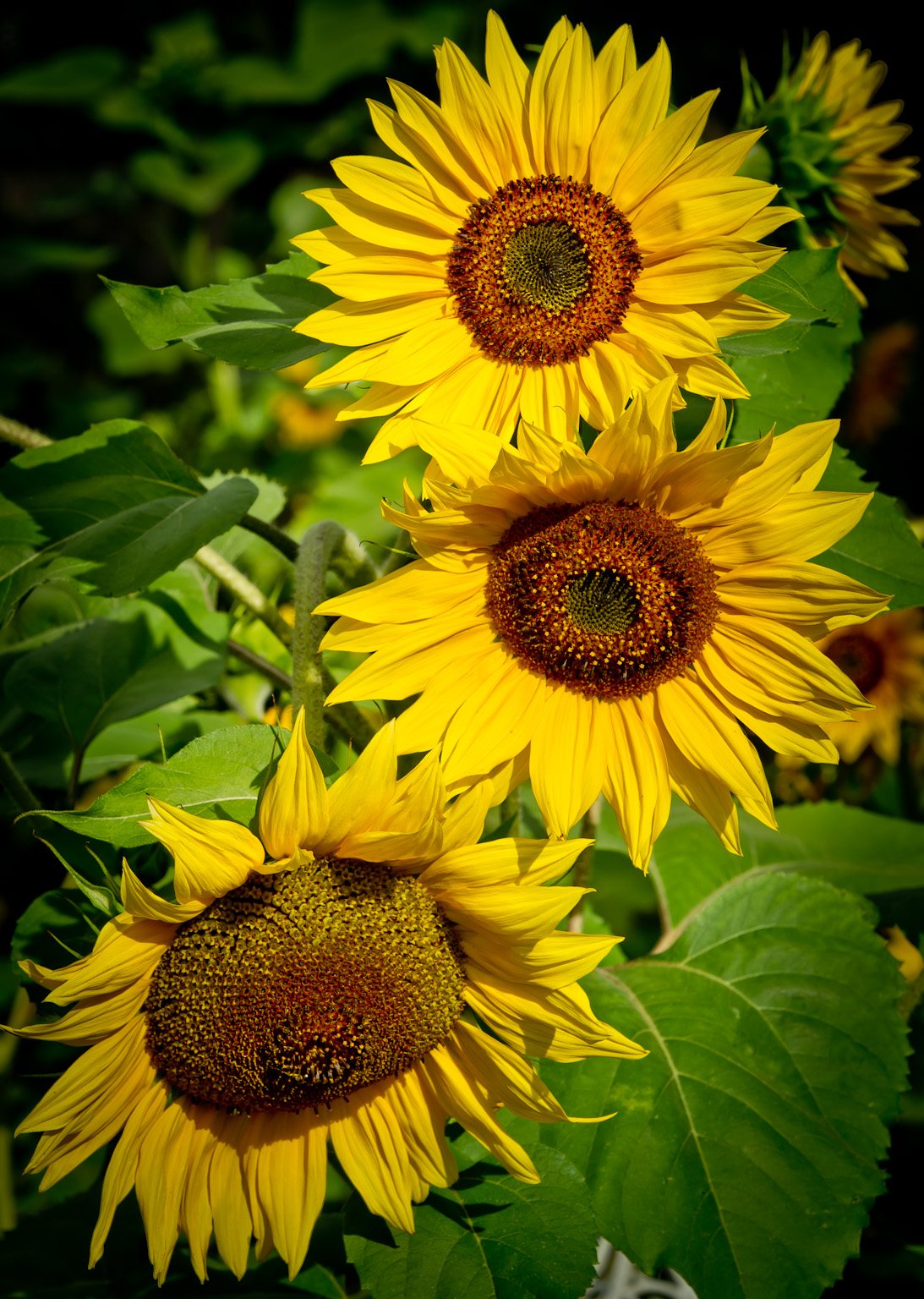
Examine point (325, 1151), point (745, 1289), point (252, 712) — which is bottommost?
point (745, 1289)

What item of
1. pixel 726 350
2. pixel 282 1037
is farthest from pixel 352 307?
pixel 282 1037

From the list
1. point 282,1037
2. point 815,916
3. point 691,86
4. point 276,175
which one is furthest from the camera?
point 276,175

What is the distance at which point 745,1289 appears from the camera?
1.99 ft

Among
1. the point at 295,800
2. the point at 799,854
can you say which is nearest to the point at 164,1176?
the point at 295,800

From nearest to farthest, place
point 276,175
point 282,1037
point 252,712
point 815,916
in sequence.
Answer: point 282,1037 → point 815,916 → point 252,712 → point 276,175

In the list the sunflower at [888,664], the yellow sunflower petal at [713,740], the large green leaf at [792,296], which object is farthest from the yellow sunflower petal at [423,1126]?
the sunflower at [888,664]

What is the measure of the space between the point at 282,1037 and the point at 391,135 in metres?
0.50

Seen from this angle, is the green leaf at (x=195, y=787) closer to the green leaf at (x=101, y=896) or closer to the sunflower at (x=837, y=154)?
the green leaf at (x=101, y=896)

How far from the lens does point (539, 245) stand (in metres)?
0.67

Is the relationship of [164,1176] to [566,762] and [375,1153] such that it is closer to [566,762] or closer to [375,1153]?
[375,1153]

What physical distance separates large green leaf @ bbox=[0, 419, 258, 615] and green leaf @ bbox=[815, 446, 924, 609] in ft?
1.24

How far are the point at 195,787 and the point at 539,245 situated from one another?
0.39 metres

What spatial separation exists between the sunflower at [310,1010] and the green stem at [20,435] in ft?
1.16

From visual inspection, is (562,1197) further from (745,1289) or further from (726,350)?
(726,350)
